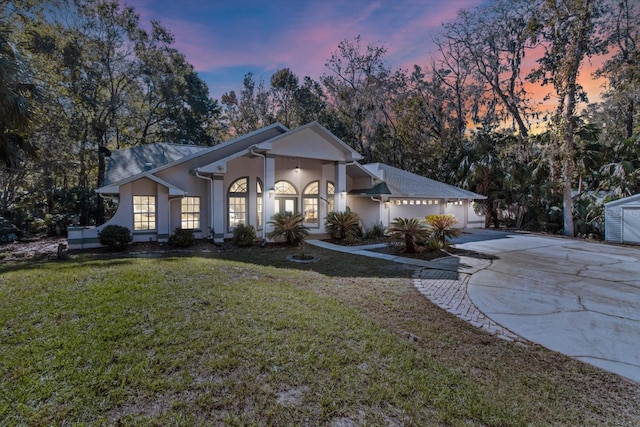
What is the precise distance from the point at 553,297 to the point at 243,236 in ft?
33.2

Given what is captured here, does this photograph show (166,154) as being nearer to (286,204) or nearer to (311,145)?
(286,204)

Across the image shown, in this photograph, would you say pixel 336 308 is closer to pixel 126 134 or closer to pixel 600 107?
pixel 126 134

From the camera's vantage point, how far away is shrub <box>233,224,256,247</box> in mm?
12539

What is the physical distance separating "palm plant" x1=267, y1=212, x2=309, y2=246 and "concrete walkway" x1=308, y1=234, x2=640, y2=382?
8.60 feet

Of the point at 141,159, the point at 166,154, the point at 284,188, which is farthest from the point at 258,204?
the point at 141,159

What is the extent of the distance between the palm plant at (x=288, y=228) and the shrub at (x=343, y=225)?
7.04ft

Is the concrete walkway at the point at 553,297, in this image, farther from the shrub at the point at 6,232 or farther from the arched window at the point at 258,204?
the shrub at the point at 6,232

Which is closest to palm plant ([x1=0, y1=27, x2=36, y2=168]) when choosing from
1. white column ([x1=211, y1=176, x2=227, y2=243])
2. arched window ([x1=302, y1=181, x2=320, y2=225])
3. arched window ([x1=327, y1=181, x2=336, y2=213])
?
white column ([x1=211, y1=176, x2=227, y2=243])

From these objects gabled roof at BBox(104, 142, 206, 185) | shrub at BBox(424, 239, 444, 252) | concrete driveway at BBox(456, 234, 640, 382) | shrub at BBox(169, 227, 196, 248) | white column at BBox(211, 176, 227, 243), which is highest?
gabled roof at BBox(104, 142, 206, 185)

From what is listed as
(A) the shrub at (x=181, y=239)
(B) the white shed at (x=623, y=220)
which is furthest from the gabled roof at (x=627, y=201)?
(A) the shrub at (x=181, y=239)

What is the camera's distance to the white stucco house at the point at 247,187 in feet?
41.4

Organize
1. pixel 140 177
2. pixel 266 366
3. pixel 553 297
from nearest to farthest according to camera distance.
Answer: pixel 266 366
pixel 553 297
pixel 140 177

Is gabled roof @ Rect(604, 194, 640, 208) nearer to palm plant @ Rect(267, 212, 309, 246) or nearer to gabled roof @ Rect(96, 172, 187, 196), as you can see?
palm plant @ Rect(267, 212, 309, 246)

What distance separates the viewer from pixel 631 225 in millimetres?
13938
